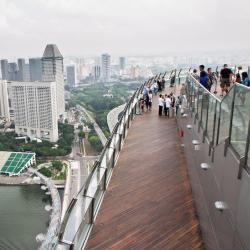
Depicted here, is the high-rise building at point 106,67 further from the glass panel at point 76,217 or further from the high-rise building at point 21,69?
the glass panel at point 76,217

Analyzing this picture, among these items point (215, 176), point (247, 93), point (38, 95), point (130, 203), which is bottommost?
point (38, 95)

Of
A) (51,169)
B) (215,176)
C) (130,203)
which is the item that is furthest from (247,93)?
(51,169)

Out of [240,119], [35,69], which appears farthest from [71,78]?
[240,119]

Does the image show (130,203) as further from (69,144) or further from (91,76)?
(91,76)

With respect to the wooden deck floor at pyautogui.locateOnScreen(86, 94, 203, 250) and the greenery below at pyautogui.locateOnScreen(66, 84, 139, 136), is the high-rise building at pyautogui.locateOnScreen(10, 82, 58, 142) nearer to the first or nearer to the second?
the greenery below at pyautogui.locateOnScreen(66, 84, 139, 136)

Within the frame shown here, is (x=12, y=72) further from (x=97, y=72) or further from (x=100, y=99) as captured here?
(x=100, y=99)

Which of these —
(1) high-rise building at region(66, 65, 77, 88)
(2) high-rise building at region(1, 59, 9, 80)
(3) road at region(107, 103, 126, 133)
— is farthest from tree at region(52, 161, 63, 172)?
(1) high-rise building at region(66, 65, 77, 88)
